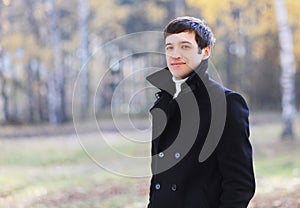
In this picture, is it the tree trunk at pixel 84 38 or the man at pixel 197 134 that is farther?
the tree trunk at pixel 84 38

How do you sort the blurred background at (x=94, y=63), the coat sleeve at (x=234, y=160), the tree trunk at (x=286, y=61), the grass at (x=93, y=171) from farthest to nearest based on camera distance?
the tree trunk at (x=286, y=61) → the blurred background at (x=94, y=63) → the grass at (x=93, y=171) → the coat sleeve at (x=234, y=160)

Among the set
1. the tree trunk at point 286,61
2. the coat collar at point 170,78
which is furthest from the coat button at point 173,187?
the tree trunk at point 286,61

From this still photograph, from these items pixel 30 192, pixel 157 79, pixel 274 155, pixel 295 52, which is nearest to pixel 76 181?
pixel 30 192

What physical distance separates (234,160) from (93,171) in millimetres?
5812

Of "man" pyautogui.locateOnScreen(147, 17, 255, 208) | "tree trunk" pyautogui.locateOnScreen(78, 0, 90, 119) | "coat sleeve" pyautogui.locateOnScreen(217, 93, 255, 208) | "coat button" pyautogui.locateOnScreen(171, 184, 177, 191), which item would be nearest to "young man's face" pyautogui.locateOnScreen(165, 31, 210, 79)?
"man" pyautogui.locateOnScreen(147, 17, 255, 208)

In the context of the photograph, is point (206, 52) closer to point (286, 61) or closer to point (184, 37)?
point (184, 37)

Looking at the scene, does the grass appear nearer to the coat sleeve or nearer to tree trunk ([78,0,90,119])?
the coat sleeve

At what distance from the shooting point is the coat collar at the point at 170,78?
4.20 ft

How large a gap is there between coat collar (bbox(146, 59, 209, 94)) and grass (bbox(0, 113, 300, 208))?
0.77 metres

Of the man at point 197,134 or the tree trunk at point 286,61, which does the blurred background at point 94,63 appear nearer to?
the tree trunk at point 286,61

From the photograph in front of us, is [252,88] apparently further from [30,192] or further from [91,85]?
[30,192]

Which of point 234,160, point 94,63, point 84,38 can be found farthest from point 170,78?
point 94,63

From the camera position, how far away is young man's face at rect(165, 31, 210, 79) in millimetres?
1284

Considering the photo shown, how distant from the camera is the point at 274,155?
784cm
